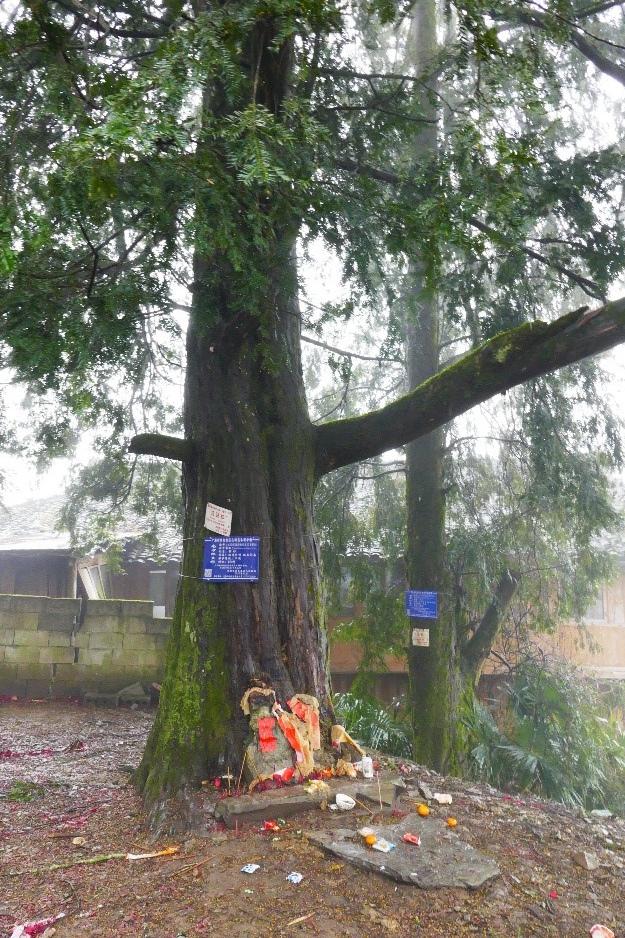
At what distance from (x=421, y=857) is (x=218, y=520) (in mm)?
2592

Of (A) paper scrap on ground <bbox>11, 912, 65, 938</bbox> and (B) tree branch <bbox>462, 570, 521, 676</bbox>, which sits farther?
(B) tree branch <bbox>462, 570, 521, 676</bbox>

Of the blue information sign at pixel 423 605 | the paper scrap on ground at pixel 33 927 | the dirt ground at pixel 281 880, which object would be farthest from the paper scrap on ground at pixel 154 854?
the blue information sign at pixel 423 605

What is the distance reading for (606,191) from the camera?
617 centimetres

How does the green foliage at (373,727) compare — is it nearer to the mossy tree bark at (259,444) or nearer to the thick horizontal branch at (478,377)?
the mossy tree bark at (259,444)

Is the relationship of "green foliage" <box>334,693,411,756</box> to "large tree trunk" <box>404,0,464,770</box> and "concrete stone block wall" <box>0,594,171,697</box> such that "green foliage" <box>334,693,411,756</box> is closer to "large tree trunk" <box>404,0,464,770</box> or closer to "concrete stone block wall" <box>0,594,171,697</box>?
"large tree trunk" <box>404,0,464,770</box>

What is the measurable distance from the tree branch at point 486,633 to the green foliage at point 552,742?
2.05 ft

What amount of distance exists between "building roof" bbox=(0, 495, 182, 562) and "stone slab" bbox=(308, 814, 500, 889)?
7.79m

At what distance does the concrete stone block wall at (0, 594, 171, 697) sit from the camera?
396 inches

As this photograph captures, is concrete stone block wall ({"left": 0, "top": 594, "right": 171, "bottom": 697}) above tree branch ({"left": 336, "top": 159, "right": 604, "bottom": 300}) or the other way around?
the other way around

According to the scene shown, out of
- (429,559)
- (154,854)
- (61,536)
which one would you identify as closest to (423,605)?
(429,559)

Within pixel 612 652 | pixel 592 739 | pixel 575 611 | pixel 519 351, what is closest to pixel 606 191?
pixel 519 351

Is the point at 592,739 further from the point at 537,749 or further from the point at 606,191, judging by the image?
the point at 606,191

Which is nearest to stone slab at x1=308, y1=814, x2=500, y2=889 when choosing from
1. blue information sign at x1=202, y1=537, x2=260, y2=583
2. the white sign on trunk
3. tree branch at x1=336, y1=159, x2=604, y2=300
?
blue information sign at x1=202, y1=537, x2=260, y2=583

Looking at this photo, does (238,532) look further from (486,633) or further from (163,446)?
(486,633)
